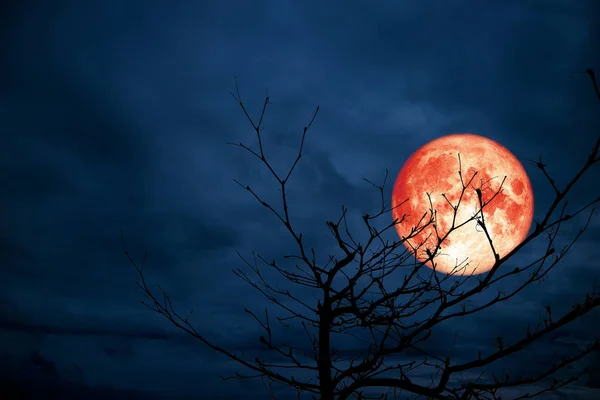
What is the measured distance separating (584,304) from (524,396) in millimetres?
1371

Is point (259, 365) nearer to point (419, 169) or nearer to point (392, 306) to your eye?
point (392, 306)

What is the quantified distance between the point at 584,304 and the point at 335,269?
2.34 meters

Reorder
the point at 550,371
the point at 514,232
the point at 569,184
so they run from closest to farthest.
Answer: the point at 569,184 → the point at 550,371 → the point at 514,232

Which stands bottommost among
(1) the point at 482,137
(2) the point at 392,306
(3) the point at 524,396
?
(3) the point at 524,396

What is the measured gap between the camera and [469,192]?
8227mm

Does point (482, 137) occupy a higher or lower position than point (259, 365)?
higher

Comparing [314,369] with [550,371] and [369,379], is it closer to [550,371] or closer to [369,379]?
[369,379]

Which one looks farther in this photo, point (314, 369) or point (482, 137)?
point (482, 137)

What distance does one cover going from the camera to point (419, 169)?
9.34 meters

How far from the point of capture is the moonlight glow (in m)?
8.18

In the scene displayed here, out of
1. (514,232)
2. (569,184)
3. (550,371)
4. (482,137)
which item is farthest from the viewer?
(482,137)

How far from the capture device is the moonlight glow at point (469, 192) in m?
8.18

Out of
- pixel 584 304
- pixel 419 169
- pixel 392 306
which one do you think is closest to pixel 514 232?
pixel 419 169

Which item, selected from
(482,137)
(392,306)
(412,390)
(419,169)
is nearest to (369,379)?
(412,390)
